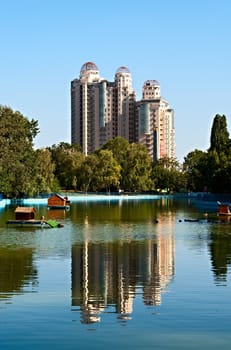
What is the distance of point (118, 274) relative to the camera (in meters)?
19.3

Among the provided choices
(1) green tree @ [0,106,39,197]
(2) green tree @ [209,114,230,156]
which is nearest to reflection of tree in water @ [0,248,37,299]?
(1) green tree @ [0,106,39,197]

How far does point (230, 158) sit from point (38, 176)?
76.5 feet

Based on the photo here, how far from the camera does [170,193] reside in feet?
460

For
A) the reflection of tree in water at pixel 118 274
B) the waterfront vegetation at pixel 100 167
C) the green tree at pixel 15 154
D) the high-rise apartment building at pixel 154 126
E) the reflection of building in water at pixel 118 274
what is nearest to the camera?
the reflection of tree in water at pixel 118 274

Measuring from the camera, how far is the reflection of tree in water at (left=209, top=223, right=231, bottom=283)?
64.5ft

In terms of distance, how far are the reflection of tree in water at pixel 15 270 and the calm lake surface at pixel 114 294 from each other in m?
0.02

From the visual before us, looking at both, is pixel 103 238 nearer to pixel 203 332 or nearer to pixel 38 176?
pixel 203 332

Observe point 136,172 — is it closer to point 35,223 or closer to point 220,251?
point 35,223

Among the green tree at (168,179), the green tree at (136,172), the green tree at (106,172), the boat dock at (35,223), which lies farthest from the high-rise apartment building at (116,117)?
the boat dock at (35,223)

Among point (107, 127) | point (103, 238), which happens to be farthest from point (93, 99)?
point (103, 238)

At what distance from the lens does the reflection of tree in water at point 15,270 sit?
16547mm

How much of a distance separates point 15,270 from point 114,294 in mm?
5122

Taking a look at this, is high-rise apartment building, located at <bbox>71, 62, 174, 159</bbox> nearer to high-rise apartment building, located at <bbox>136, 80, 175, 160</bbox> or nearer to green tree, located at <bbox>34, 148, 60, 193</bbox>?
high-rise apartment building, located at <bbox>136, 80, 175, 160</bbox>

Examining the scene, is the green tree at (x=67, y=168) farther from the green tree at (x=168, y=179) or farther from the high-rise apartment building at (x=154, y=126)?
the high-rise apartment building at (x=154, y=126)
